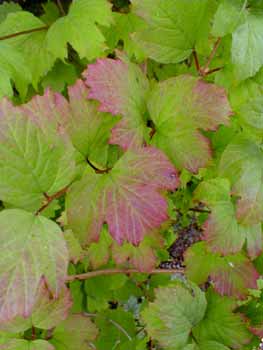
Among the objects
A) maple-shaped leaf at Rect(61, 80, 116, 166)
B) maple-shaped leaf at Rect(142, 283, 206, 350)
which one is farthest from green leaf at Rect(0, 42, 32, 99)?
maple-shaped leaf at Rect(142, 283, 206, 350)

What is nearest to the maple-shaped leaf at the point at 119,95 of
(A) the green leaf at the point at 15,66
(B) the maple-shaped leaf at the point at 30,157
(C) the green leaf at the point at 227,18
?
(B) the maple-shaped leaf at the point at 30,157

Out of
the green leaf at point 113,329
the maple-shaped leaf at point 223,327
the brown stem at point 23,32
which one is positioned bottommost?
the green leaf at point 113,329

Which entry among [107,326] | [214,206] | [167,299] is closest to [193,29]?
[214,206]

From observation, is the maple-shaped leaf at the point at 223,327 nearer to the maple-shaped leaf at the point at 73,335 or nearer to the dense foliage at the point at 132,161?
the dense foliage at the point at 132,161

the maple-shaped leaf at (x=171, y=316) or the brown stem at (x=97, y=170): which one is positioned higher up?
the brown stem at (x=97, y=170)

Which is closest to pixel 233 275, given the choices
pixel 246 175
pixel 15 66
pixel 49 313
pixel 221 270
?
pixel 221 270

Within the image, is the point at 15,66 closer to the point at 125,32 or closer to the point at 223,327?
the point at 125,32
